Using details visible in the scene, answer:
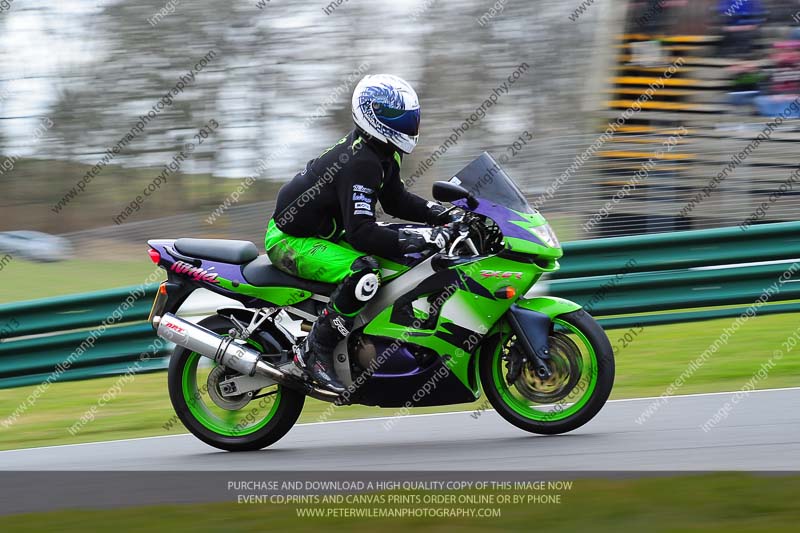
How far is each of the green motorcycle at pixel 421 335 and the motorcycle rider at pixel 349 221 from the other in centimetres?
10

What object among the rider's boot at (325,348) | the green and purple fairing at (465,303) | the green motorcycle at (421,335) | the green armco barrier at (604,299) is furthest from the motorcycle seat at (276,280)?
the green armco barrier at (604,299)

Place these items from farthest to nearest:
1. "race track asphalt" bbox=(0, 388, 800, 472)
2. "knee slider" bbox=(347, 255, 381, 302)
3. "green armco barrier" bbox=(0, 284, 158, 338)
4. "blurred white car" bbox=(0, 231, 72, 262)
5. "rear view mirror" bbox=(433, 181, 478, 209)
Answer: "blurred white car" bbox=(0, 231, 72, 262)
"green armco barrier" bbox=(0, 284, 158, 338)
"knee slider" bbox=(347, 255, 381, 302)
"rear view mirror" bbox=(433, 181, 478, 209)
"race track asphalt" bbox=(0, 388, 800, 472)

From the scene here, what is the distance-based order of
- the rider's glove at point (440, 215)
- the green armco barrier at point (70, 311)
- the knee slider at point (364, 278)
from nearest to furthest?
the knee slider at point (364, 278) → the rider's glove at point (440, 215) → the green armco barrier at point (70, 311)

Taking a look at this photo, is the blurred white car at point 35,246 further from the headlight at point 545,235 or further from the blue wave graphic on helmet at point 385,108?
the headlight at point 545,235

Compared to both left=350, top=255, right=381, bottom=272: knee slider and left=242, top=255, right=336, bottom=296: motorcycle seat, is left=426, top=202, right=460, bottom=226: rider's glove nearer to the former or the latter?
left=350, top=255, right=381, bottom=272: knee slider

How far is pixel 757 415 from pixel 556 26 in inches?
345

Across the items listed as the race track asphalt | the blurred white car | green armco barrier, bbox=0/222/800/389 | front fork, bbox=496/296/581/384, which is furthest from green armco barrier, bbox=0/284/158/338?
the blurred white car

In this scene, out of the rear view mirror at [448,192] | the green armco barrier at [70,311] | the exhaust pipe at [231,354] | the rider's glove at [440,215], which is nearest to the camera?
the rear view mirror at [448,192]

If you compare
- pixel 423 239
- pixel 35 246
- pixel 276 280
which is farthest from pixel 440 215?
pixel 35 246

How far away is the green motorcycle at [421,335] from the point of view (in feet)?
18.5

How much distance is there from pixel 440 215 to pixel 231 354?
4.64 ft

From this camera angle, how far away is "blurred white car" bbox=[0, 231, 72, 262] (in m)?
14.8

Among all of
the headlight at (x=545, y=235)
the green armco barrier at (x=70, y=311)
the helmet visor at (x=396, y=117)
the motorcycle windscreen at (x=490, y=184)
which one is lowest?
the green armco barrier at (x=70, y=311)
